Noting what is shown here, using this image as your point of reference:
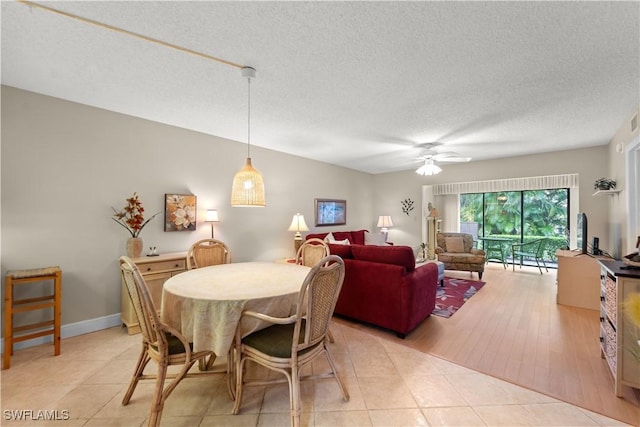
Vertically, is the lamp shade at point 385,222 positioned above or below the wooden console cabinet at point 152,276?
above

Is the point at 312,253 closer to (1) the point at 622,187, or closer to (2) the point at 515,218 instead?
(1) the point at 622,187

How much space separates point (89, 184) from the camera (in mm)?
2857

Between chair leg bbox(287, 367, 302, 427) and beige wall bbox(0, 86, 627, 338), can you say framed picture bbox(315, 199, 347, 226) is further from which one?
chair leg bbox(287, 367, 302, 427)

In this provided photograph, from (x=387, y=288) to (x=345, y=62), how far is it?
219 centimetres

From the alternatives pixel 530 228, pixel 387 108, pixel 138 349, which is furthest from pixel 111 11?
pixel 530 228

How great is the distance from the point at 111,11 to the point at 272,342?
2254mm

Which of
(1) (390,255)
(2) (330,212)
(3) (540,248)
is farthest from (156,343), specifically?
(3) (540,248)

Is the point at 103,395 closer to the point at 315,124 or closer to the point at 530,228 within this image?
the point at 315,124

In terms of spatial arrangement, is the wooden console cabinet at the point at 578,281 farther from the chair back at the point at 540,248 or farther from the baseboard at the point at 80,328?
the baseboard at the point at 80,328

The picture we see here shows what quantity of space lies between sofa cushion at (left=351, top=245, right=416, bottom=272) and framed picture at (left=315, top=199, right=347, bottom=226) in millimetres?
2809

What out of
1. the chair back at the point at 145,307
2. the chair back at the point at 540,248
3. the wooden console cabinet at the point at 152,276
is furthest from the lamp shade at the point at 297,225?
the chair back at the point at 540,248

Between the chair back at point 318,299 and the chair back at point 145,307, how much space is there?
79 cm

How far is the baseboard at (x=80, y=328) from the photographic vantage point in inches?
98.8

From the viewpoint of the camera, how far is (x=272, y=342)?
168cm
